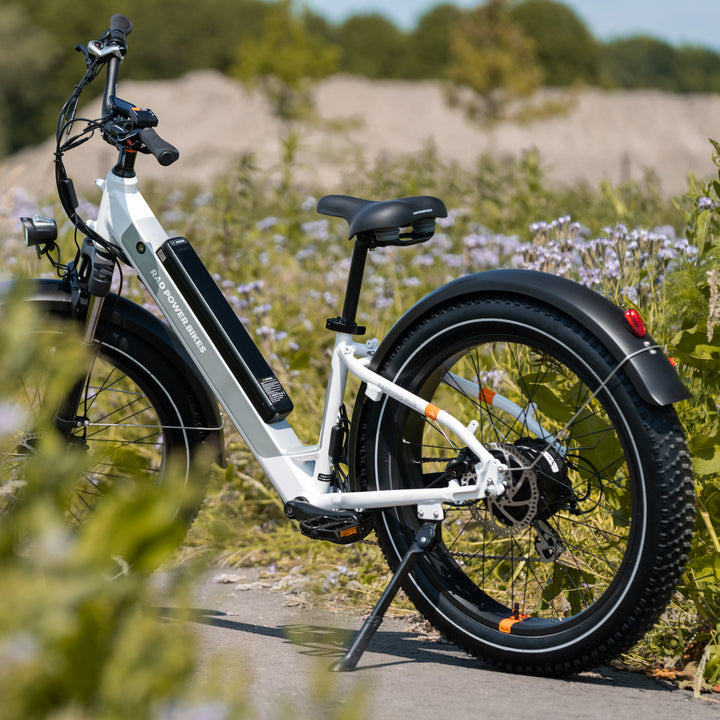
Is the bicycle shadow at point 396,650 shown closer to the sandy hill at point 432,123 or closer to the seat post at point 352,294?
the seat post at point 352,294

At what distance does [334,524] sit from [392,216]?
2.75 ft

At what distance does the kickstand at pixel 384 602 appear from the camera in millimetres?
2447

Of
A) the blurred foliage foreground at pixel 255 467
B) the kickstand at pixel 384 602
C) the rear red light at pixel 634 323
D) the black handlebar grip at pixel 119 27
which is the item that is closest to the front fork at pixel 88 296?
the blurred foliage foreground at pixel 255 467

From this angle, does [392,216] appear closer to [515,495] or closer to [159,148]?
[159,148]

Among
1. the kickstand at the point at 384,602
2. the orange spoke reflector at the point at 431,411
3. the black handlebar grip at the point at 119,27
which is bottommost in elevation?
the kickstand at the point at 384,602

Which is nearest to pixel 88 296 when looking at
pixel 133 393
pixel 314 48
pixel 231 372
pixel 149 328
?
pixel 149 328

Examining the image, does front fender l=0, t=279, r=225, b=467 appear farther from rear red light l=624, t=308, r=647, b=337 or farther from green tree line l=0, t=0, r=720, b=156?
green tree line l=0, t=0, r=720, b=156

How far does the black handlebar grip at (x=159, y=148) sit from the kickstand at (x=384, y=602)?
3.76 ft

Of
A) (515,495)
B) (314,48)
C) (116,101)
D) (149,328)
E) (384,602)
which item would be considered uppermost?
(314,48)

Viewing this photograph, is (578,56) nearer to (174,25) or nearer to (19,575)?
(174,25)

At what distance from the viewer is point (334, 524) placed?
2.71 meters

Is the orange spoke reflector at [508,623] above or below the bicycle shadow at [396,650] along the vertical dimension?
above

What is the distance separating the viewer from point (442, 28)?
65.0 metres

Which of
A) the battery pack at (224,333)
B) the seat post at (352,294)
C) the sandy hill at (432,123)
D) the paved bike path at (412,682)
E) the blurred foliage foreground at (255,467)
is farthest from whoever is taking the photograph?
the sandy hill at (432,123)
